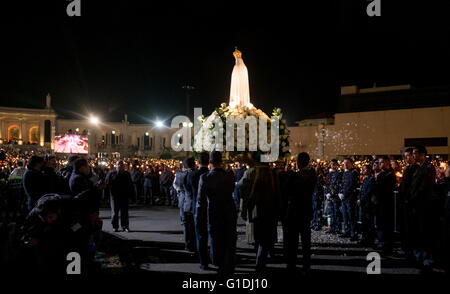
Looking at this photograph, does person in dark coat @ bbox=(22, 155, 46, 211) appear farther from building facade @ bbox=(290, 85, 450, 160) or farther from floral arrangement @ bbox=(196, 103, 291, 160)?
building facade @ bbox=(290, 85, 450, 160)

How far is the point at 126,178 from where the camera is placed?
11445 millimetres

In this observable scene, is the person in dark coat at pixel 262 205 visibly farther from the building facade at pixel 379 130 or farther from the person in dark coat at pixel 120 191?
the building facade at pixel 379 130

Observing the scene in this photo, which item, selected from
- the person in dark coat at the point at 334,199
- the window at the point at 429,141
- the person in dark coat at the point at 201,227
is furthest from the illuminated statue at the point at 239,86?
the window at the point at 429,141

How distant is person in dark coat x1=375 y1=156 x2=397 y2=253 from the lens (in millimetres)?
8578

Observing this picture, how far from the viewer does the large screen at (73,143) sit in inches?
1330

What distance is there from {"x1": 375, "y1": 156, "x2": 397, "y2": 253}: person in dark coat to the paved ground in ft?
1.81

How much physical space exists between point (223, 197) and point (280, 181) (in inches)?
51.8

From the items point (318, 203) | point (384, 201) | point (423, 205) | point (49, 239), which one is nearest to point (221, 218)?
point (49, 239)

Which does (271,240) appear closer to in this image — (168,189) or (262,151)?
(262,151)

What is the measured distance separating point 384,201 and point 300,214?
2558 millimetres

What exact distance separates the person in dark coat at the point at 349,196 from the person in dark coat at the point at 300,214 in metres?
3.05

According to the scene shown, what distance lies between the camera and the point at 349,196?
10.1 m

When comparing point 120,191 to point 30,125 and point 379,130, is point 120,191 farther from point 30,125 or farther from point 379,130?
point 30,125
